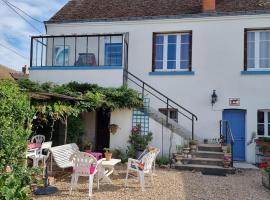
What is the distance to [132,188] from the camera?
746 centimetres

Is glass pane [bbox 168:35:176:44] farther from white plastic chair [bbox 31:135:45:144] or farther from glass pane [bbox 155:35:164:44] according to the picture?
white plastic chair [bbox 31:135:45:144]

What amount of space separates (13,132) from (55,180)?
106 inches

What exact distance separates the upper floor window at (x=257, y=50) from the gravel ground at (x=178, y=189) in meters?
5.32

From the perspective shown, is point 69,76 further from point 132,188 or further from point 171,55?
point 132,188

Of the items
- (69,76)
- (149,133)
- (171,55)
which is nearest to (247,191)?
(149,133)

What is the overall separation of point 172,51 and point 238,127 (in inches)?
174

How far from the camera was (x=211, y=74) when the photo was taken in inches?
506

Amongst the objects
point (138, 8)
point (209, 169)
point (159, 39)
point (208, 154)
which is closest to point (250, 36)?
point (159, 39)

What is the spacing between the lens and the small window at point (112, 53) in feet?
45.2

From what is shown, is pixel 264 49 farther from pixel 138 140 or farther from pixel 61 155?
pixel 61 155

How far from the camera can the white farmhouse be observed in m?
12.3

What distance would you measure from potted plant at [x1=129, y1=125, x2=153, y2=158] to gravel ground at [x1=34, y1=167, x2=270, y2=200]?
70.0 inches

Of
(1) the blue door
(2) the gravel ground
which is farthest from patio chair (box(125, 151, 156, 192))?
(1) the blue door

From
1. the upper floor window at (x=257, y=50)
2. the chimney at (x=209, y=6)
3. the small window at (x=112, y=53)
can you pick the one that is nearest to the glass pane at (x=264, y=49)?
the upper floor window at (x=257, y=50)
